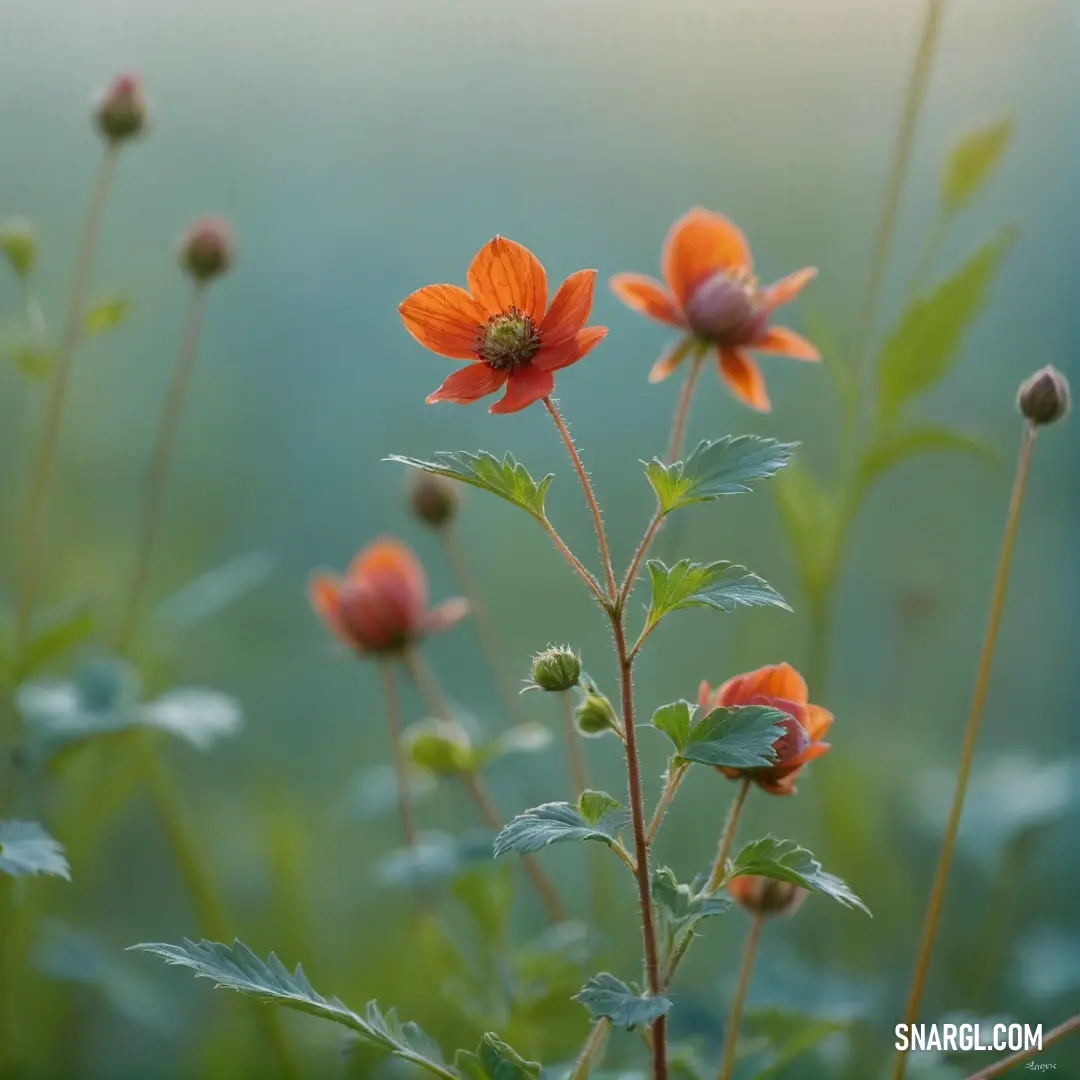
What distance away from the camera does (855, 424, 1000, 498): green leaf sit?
72cm

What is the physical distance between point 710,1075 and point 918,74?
2.07ft

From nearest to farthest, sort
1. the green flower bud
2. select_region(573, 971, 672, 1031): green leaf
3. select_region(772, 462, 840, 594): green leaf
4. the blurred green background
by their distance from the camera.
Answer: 1. select_region(573, 971, 672, 1031): green leaf
2. the green flower bud
3. select_region(772, 462, 840, 594): green leaf
4. the blurred green background

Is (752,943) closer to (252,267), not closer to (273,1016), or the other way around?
(273,1016)

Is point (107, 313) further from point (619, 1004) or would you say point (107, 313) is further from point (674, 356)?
point (619, 1004)

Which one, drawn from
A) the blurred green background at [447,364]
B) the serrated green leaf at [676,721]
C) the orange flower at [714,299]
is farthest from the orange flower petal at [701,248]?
the blurred green background at [447,364]

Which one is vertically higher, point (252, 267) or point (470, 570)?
point (252, 267)

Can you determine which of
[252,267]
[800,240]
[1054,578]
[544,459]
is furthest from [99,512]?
[1054,578]

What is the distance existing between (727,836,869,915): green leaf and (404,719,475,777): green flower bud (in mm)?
285

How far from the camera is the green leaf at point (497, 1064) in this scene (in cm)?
42

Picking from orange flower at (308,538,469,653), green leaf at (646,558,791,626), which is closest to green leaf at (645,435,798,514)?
green leaf at (646,558,791,626)

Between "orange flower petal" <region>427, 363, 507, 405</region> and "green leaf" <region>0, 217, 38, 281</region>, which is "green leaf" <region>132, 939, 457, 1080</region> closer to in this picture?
"orange flower petal" <region>427, 363, 507, 405</region>

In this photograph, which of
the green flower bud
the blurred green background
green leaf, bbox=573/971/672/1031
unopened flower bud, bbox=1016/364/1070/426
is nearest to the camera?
green leaf, bbox=573/971/672/1031

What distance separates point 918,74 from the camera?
0.82m

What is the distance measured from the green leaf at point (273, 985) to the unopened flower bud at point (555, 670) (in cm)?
12
